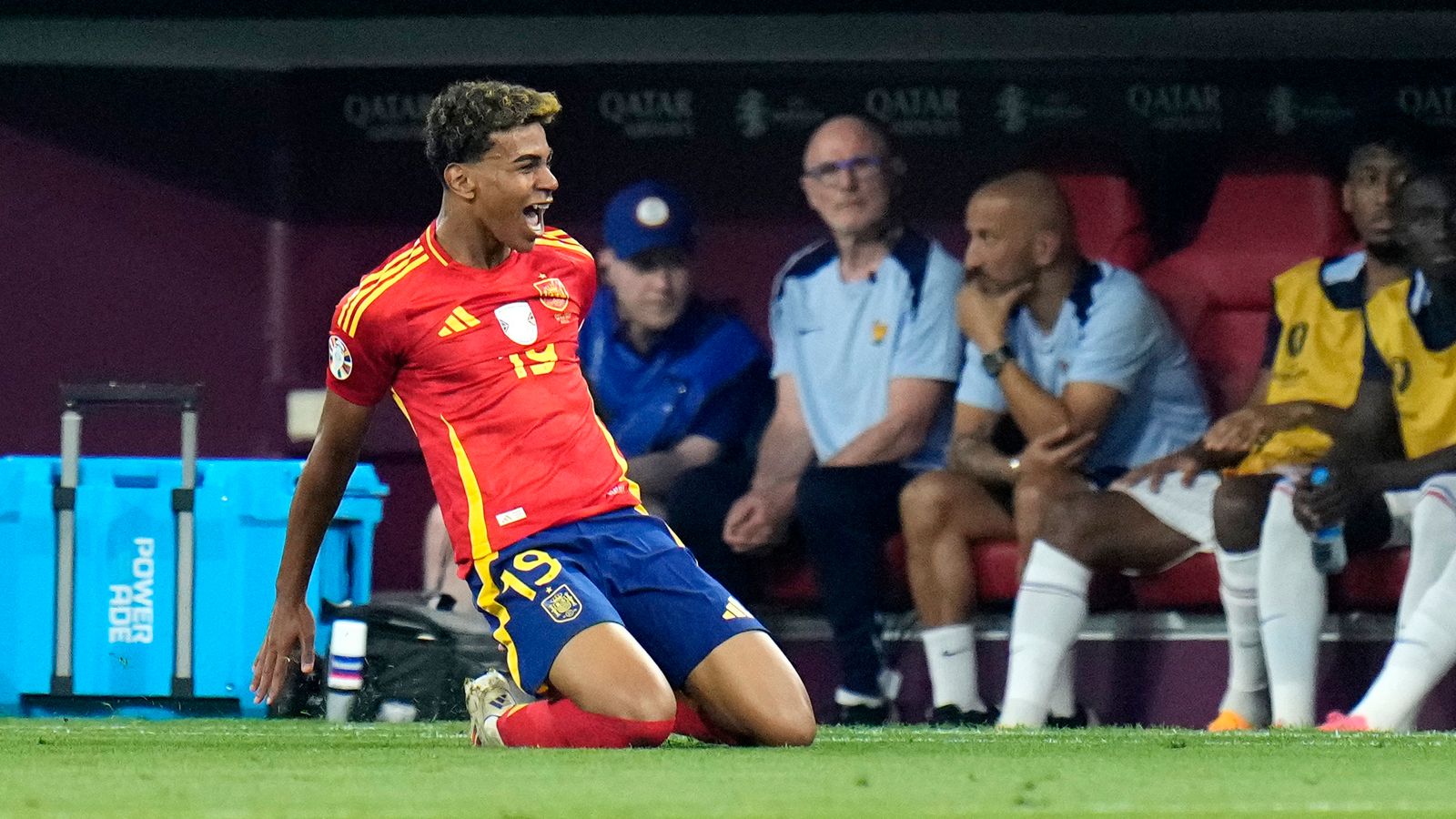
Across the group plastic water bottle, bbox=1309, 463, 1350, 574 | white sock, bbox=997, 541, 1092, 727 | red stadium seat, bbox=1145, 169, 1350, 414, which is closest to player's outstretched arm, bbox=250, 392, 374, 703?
white sock, bbox=997, 541, 1092, 727

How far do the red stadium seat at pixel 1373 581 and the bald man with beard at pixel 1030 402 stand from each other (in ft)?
2.24

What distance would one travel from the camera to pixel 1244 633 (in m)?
7.14

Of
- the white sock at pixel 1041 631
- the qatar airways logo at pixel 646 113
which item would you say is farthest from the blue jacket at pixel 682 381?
the white sock at pixel 1041 631

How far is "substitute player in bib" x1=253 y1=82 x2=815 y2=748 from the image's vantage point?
4.93 metres

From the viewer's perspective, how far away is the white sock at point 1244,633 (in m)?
7.12

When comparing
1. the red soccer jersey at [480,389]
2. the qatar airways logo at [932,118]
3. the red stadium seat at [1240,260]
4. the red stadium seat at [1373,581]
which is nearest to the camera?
the red soccer jersey at [480,389]

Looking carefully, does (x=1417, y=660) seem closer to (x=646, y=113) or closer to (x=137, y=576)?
(x=646, y=113)

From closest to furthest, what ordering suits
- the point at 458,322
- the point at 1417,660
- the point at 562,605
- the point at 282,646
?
the point at 282,646
the point at 562,605
the point at 458,322
the point at 1417,660

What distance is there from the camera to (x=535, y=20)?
8.15 meters

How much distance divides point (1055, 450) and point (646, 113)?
1840 millimetres

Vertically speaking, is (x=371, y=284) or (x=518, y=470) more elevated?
(x=371, y=284)

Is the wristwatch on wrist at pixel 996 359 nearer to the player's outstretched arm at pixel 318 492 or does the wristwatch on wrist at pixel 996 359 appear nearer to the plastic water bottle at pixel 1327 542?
the plastic water bottle at pixel 1327 542

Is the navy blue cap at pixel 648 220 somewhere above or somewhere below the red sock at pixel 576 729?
above

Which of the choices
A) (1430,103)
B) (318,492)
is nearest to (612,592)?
(318,492)
